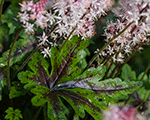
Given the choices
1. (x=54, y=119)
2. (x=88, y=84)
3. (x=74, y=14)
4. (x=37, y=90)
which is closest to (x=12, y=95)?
(x=37, y=90)

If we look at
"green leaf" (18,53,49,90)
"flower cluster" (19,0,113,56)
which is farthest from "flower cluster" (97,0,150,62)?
"green leaf" (18,53,49,90)

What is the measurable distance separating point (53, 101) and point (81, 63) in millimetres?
399

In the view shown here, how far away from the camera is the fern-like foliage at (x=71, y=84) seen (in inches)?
35.7

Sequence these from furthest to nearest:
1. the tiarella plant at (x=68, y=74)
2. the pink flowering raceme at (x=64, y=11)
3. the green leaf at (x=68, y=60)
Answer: the green leaf at (x=68, y=60) → the tiarella plant at (x=68, y=74) → the pink flowering raceme at (x=64, y=11)

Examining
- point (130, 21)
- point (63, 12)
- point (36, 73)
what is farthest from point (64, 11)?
point (36, 73)

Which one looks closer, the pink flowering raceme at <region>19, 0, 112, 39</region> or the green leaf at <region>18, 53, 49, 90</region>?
the pink flowering raceme at <region>19, 0, 112, 39</region>

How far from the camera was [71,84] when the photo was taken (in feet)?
3.33

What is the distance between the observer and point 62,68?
1.05 meters

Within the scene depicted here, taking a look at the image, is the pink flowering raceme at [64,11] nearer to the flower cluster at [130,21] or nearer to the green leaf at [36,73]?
the flower cluster at [130,21]

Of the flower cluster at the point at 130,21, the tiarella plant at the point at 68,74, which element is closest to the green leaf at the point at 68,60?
the tiarella plant at the point at 68,74

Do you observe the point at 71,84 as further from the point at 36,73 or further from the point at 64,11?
the point at 64,11

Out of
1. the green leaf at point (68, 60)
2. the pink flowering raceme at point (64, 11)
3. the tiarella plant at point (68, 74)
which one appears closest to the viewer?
the pink flowering raceme at point (64, 11)

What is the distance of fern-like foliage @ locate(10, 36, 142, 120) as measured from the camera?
0.91 metres

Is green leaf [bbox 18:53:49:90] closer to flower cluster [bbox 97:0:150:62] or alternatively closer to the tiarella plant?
the tiarella plant
